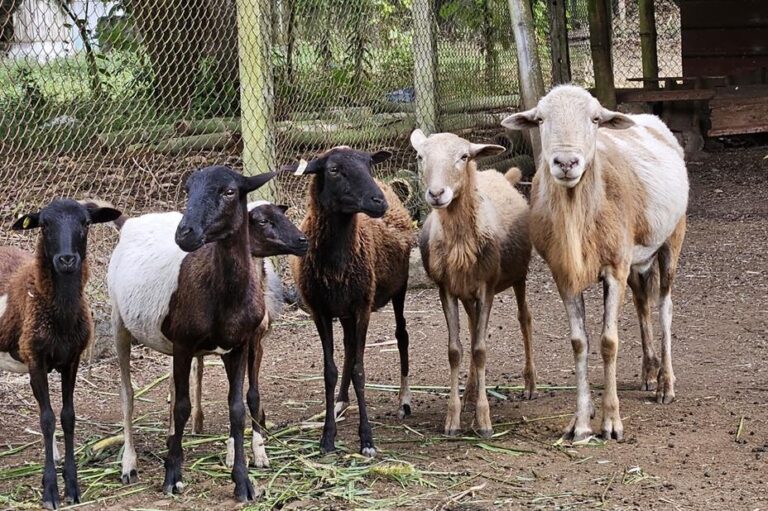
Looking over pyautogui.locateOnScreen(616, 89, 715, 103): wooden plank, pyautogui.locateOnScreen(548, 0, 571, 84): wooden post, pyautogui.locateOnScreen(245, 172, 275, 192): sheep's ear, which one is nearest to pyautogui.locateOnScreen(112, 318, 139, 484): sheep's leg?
pyautogui.locateOnScreen(245, 172, 275, 192): sheep's ear

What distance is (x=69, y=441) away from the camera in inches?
211

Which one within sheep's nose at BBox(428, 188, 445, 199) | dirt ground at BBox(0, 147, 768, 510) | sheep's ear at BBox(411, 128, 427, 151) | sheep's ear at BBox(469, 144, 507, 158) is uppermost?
sheep's ear at BBox(411, 128, 427, 151)

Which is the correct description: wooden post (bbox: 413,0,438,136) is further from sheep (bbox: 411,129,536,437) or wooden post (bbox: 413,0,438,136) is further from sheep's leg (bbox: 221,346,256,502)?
Result: sheep's leg (bbox: 221,346,256,502)

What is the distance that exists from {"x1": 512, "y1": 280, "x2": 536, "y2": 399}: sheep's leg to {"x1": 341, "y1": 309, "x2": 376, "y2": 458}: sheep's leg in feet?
3.86

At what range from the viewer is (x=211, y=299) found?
5289mm

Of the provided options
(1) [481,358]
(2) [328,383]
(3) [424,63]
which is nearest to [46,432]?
(2) [328,383]

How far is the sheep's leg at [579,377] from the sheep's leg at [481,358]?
43cm

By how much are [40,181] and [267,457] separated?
153 inches

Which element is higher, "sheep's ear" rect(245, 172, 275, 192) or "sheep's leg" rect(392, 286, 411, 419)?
"sheep's ear" rect(245, 172, 275, 192)

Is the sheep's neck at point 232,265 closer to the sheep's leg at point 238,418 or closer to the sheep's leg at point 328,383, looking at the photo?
the sheep's leg at point 238,418

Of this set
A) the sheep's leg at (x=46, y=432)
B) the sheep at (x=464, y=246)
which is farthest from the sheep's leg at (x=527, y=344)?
the sheep's leg at (x=46, y=432)

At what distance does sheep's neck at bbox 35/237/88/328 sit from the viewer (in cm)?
543

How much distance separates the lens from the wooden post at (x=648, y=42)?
15320 mm

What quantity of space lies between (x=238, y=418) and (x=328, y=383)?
0.87 metres
